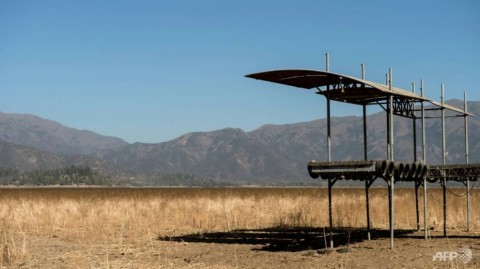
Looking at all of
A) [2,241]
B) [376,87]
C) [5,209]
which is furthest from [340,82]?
[5,209]

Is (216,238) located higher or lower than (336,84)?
lower

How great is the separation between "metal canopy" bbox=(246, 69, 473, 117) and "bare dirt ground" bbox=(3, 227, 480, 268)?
5.24 m

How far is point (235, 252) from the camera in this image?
2228 centimetres

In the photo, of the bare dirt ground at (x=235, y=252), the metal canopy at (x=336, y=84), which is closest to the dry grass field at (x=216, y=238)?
the bare dirt ground at (x=235, y=252)

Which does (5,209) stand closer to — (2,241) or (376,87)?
(2,241)

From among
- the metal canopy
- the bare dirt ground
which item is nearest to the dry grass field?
Answer: the bare dirt ground

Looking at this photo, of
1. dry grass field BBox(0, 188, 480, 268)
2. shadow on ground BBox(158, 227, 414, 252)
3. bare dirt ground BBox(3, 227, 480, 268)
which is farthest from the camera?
shadow on ground BBox(158, 227, 414, 252)

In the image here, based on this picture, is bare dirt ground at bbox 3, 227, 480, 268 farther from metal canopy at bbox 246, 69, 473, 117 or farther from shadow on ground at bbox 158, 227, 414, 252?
metal canopy at bbox 246, 69, 473, 117

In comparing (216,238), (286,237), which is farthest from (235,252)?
(286,237)

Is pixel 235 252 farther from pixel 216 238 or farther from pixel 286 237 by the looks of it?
pixel 286 237

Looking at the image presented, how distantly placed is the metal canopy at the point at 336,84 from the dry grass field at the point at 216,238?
4972 mm

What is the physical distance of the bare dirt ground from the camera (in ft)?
64.7

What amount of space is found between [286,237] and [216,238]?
2.78 metres

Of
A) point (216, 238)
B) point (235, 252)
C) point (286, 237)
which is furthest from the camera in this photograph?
point (286, 237)
